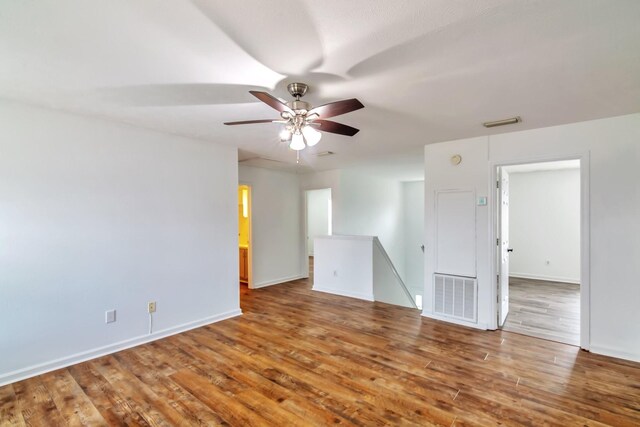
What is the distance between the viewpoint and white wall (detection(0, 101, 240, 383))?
2652 mm

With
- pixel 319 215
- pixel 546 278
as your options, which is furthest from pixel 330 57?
pixel 319 215

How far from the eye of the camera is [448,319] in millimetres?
4035

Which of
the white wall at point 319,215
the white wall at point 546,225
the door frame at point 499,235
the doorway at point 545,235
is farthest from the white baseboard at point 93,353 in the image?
the white wall at point 319,215

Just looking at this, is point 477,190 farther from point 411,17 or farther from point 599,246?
point 411,17

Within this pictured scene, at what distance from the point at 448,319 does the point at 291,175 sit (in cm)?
416

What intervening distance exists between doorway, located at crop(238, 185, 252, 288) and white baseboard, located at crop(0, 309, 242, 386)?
1676mm

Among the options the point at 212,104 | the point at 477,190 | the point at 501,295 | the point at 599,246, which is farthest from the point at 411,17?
the point at 501,295

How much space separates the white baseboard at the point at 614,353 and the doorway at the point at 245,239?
4867mm

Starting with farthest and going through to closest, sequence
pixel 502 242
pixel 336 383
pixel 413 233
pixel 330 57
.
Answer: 1. pixel 413 233
2. pixel 502 242
3. pixel 336 383
4. pixel 330 57

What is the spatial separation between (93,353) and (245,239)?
353 centimetres

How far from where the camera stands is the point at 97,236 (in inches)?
121

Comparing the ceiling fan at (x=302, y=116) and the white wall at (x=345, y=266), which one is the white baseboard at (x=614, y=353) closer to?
the white wall at (x=345, y=266)

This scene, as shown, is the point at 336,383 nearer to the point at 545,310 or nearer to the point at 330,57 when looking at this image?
the point at 330,57

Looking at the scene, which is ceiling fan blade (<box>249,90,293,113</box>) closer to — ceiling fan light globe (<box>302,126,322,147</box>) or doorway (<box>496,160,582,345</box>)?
ceiling fan light globe (<box>302,126,322,147</box>)
